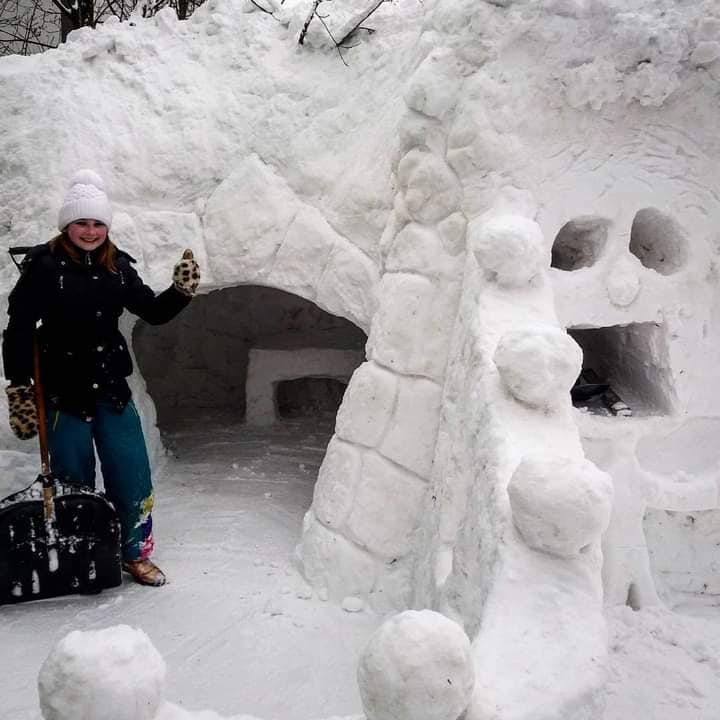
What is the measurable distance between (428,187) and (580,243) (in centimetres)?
62

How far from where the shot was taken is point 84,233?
7.34ft

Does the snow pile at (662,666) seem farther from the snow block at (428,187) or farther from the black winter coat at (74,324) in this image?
the black winter coat at (74,324)

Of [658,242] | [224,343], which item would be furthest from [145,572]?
[224,343]

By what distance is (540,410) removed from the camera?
183 cm

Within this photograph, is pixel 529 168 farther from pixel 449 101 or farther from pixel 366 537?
pixel 366 537

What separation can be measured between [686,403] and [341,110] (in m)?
1.79

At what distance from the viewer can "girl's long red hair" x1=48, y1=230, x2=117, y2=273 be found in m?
2.24

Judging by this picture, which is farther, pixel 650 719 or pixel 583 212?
pixel 583 212

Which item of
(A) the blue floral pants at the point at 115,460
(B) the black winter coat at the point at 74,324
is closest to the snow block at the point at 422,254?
(B) the black winter coat at the point at 74,324

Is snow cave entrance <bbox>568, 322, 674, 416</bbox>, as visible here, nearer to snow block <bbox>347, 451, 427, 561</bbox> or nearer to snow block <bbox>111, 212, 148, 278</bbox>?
snow block <bbox>347, 451, 427, 561</bbox>

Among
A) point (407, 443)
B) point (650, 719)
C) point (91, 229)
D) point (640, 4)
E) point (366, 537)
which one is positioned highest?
point (640, 4)

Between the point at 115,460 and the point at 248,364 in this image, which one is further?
the point at 248,364

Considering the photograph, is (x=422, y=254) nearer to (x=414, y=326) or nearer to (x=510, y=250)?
(x=414, y=326)

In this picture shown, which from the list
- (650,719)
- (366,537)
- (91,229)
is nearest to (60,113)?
(91,229)
